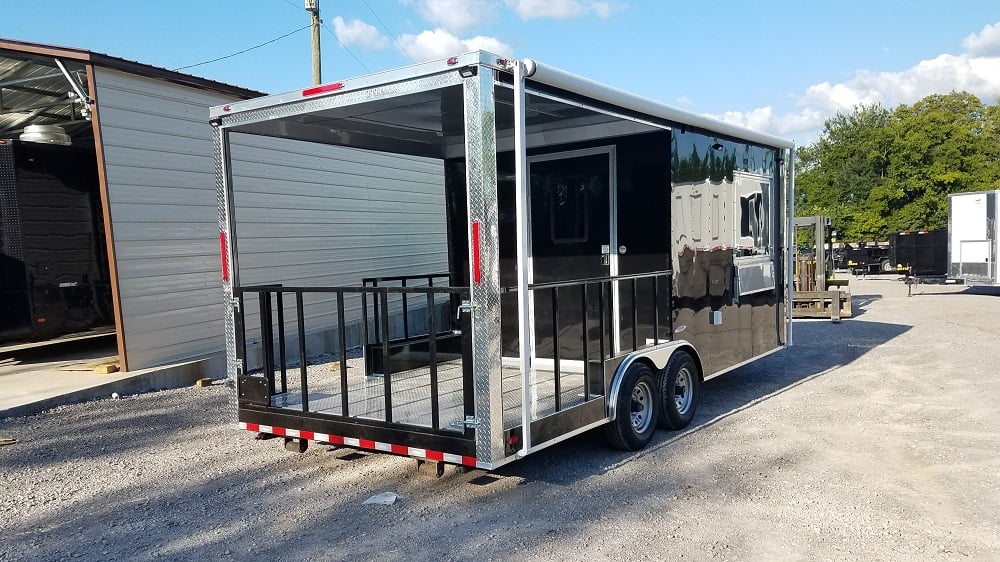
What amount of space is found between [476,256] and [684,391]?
112 inches

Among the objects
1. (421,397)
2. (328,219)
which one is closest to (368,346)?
(421,397)

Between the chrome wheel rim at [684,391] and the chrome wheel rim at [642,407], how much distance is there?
0.55 metres

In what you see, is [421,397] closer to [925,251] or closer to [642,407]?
[642,407]

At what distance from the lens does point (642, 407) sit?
205 inches

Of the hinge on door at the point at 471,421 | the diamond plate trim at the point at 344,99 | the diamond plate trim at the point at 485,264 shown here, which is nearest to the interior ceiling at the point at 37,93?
the diamond plate trim at the point at 344,99

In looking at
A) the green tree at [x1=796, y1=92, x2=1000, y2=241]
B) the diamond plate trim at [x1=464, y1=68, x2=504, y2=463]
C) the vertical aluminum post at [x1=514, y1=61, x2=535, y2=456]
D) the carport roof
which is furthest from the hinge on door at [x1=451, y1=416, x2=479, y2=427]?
the green tree at [x1=796, y1=92, x2=1000, y2=241]

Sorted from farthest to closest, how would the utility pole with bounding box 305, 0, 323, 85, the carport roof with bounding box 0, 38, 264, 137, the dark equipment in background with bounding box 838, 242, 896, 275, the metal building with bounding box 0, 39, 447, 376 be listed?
the dark equipment in background with bounding box 838, 242, 896, 275 < the utility pole with bounding box 305, 0, 323, 85 < the metal building with bounding box 0, 39, 447, 376 < the carport roof with bounding box 0, 38, 264, 137

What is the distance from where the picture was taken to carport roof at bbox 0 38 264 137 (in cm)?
725

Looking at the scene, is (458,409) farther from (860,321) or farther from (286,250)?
(860,321)

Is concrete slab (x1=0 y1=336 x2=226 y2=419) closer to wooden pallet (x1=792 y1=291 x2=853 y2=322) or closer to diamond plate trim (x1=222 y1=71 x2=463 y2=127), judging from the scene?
diamond plate trim (x1=222 y1=71 x2=463 y2=127)

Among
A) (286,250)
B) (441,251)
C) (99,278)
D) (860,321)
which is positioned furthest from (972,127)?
(99,278)

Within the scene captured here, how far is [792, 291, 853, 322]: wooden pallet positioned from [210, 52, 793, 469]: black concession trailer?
5.78 meters

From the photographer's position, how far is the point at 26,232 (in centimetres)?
809

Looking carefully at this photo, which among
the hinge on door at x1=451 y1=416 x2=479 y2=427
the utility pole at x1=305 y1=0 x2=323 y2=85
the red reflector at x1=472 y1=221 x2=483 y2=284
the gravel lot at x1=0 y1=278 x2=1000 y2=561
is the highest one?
the utility pole at x1=305 y1=0 x2=323 y2=85
